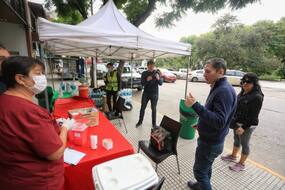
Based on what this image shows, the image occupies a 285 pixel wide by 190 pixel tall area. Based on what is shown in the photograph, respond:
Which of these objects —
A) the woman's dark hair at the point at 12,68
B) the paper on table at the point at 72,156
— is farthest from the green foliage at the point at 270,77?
the woman's dark hair at the point at 12,68

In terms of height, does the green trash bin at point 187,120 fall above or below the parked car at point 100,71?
below

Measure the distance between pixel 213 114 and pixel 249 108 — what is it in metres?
1.22

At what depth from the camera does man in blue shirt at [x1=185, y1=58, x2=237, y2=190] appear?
1.55 metres

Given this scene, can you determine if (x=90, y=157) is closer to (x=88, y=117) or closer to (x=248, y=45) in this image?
(x=88, y=117)

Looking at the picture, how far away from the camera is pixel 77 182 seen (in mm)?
1495

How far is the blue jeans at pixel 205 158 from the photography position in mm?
1742

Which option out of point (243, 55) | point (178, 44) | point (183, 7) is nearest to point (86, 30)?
point (178, 44)

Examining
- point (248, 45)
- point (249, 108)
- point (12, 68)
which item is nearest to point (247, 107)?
point (249, 108)

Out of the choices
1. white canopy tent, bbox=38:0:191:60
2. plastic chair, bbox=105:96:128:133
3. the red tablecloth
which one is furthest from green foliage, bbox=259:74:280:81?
the red tablecloth

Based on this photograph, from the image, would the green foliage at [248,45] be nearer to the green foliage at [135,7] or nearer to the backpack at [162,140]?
the green foliage at [135,7]

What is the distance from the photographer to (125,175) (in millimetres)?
1201

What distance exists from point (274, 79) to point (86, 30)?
27998 mm

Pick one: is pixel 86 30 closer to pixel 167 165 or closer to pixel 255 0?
pixel 167 165

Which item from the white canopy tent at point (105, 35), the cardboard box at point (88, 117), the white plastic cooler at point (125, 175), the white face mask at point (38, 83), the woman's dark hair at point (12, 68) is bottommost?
the white plastic cooler at point (125, 175)
